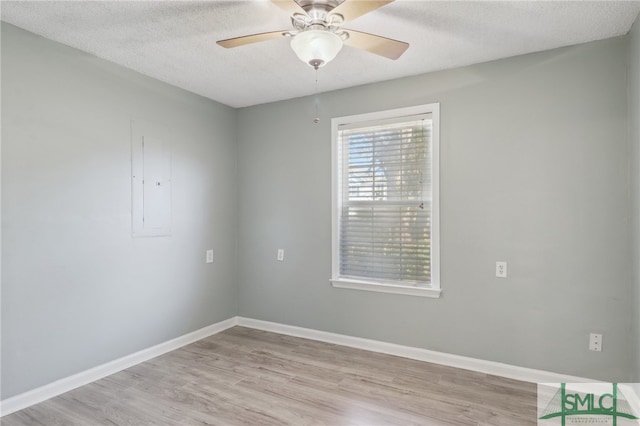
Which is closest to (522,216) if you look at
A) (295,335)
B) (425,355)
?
(425,355)

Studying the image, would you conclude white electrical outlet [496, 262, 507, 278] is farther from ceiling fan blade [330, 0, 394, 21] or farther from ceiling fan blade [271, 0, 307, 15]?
ceiling fan blade [271, 0, 307, 15]

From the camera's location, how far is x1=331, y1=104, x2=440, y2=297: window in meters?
3.14

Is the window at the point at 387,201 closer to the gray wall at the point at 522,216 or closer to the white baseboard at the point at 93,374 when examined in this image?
the gray wall at the point at 522,216

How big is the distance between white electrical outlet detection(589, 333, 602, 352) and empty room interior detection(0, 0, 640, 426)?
14 millimetres

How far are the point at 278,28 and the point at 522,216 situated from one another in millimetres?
2199

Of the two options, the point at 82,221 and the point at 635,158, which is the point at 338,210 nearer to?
the point at 82,221

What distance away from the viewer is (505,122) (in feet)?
9.32

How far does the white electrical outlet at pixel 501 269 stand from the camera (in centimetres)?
283

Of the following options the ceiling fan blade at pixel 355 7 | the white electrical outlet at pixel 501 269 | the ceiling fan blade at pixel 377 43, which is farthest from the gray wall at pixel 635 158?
the ceiling fan blade at pixel 355 7

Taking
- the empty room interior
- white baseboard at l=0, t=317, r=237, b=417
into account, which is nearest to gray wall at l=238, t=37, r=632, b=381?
the empty room interior

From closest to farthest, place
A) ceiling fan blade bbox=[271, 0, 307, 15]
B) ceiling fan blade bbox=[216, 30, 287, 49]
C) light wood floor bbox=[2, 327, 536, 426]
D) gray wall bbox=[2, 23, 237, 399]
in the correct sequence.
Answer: ceiling fan blade bbox=[271, 0, 307, 15], ceiling fan blade bbox=[216, 30, 287, 49], light wood floor bbox=[2, 327, 536, 426], gray wall bbox=[2, 23, 237, 399]

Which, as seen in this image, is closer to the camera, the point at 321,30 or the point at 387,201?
the point at 321,30

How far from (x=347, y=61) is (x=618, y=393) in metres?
2.98

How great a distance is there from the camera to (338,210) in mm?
3561
